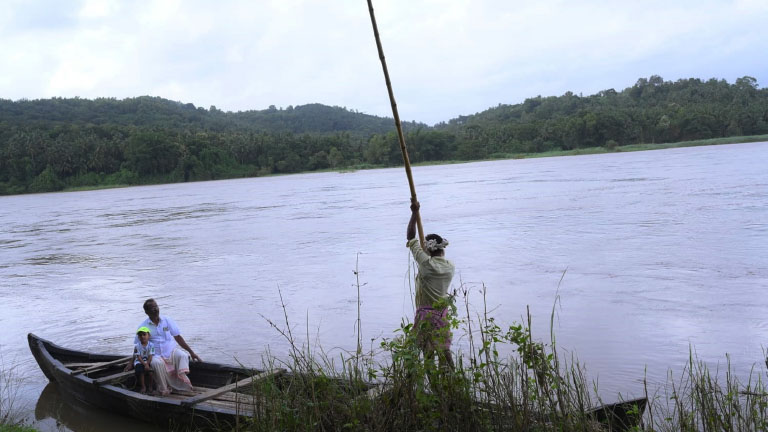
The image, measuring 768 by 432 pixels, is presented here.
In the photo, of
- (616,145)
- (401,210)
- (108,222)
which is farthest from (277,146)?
(401,210)

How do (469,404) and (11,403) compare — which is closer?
(469,404)

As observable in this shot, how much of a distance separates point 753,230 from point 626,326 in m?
8.41

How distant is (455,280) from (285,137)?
9136cm

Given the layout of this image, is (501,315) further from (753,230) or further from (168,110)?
(168,110)

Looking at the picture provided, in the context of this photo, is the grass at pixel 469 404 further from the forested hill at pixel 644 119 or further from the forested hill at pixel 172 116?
the forested hill at pixel 172 116

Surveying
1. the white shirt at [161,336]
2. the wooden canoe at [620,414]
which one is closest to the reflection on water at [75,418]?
the white shirt at [161,336]

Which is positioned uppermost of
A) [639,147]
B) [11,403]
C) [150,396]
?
[639,147]

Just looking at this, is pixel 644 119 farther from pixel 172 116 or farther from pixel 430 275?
pixel 430 275

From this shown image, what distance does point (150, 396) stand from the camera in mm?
5656

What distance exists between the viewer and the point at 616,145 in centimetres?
8669

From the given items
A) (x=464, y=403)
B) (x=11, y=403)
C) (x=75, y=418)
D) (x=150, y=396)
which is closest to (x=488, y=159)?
(x=75, y=418)

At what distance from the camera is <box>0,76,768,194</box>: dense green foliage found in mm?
80375

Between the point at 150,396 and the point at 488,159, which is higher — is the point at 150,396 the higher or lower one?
the lower one

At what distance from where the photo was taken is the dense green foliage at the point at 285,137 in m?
80.4
